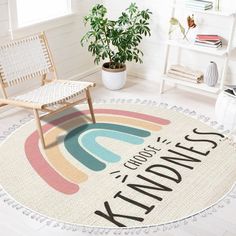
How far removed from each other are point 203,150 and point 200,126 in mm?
412

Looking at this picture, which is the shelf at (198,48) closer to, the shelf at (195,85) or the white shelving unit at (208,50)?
the white shelving unit at (208,50)

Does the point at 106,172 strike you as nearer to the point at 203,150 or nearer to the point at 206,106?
the point at 203,150

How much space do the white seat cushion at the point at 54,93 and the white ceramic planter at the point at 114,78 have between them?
2.56ft

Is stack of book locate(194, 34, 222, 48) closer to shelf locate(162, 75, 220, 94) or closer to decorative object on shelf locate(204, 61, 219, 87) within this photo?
decorative object on shelf locate(204, 61, 219, 87)

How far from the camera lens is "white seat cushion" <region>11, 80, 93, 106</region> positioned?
356 centimetres

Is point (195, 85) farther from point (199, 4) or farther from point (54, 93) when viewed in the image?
point (54, 93)

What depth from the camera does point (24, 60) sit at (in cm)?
402

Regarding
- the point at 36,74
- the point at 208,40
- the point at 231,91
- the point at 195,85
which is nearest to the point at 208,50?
the point at 208,40

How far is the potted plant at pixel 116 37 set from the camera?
4406mm

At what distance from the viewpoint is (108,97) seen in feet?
14.9

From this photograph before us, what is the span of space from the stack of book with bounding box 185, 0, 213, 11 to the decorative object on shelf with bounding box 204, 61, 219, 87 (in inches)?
20.6

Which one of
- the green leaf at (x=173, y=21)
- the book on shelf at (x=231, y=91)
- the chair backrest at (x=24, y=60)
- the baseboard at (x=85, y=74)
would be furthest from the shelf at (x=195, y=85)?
the chair backrest at (x=24, y=60)

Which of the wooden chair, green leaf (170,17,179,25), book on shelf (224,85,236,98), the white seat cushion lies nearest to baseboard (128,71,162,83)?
green leaf (170,17,179,25)

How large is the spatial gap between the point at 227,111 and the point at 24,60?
1.84 meters
